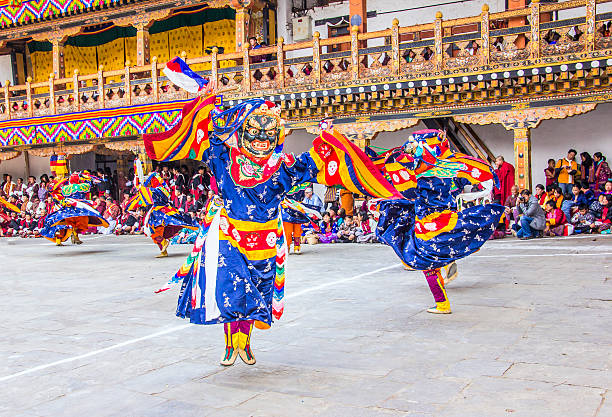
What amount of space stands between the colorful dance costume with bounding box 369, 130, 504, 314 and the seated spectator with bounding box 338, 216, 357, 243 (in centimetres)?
659

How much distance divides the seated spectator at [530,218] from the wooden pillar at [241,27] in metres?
8.08

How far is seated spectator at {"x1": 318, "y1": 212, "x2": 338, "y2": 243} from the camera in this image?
1305 cm

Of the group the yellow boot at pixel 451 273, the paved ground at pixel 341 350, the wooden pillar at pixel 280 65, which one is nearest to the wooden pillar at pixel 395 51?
the wooden pillar at pixel 280 65

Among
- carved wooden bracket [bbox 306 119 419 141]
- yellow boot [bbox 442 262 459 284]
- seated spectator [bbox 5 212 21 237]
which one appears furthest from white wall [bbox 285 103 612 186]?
seated spectator [bbox 5 212 21 237]

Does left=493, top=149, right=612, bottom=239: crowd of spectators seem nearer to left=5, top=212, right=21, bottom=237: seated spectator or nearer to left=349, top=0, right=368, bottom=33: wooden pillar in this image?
left=349, top=0, right=368, bottom=33: wooden pillar

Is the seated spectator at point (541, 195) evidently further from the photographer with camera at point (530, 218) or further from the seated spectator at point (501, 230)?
the seated spectator at point (501, 230)

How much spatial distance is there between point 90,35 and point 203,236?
18.8m

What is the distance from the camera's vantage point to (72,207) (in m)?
12.8

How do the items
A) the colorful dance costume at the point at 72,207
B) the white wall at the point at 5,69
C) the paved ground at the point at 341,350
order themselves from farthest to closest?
the white wall at the point at 5,69, the colorful dance costume at the point at 72,207, the paved ground at the point at 341,350

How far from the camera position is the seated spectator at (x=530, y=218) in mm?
11445

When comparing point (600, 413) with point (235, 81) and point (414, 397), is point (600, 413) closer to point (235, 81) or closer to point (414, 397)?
point (414, 397)

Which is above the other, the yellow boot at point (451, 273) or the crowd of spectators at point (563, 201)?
the crowd of spectators at point (563, 201)

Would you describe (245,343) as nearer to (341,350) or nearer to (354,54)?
(341,350)

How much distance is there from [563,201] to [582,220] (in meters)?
0.54
